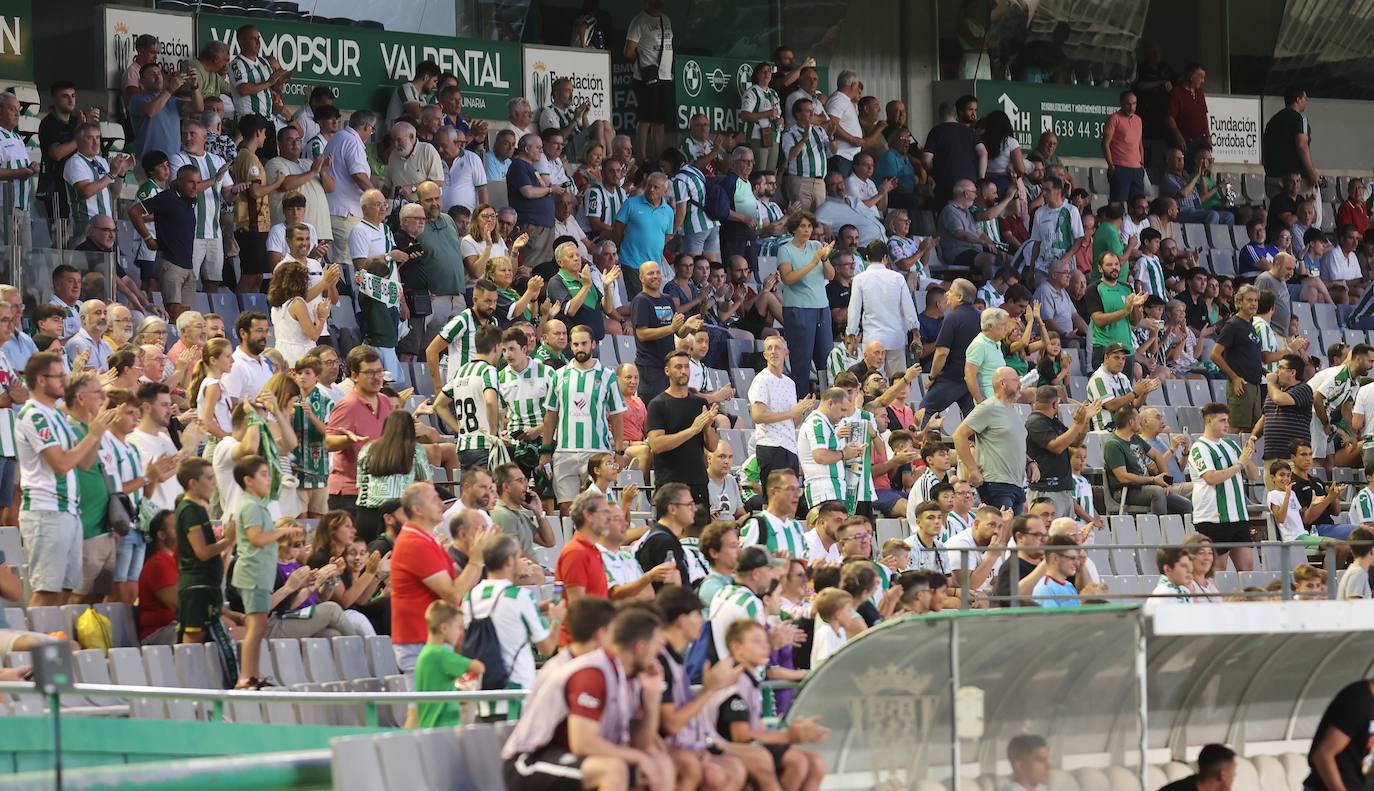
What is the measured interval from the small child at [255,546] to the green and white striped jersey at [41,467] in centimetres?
79

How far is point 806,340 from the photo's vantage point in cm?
1644

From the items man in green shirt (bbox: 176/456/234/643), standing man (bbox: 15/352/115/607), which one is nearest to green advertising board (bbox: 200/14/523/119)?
standing man (bbox: 15/352/115/607)

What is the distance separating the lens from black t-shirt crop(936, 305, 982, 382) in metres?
15.2

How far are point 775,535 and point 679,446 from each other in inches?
56.3

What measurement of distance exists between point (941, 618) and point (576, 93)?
537 inches

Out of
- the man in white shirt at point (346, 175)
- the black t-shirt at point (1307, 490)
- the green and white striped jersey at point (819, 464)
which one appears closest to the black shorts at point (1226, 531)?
the black t-shirt at point (1307, 490)

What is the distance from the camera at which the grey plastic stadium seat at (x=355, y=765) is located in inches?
226

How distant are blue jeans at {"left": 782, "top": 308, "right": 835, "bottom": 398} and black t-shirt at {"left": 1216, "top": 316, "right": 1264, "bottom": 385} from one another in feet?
10.1

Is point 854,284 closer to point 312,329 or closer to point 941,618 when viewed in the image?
point 312,329

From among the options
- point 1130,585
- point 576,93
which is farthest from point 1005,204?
point 1130,585

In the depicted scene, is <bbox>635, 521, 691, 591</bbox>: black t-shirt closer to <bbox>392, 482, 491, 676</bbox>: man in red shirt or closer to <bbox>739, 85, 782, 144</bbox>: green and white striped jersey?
<bbox>392, 482, 491, 676</bbox>: man in red shirt

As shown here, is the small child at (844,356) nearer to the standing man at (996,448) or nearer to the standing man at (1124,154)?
the standing man at (996,448)

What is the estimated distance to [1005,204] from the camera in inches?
795

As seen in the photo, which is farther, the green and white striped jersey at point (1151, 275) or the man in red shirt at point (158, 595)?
the green and white striped jersey at point (1151, 275)
